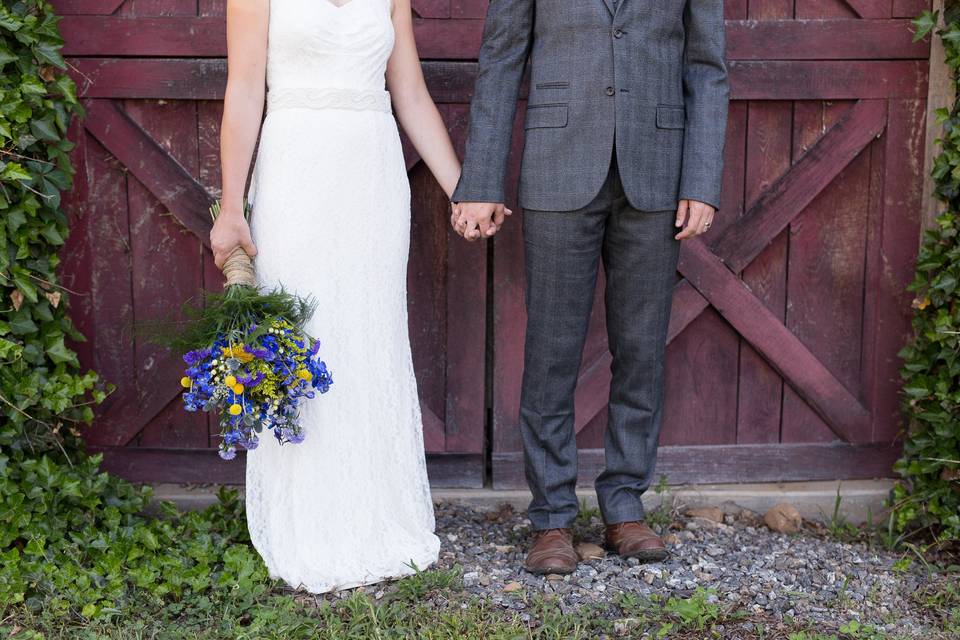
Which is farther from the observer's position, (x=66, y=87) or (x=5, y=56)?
(x=66, y=87)

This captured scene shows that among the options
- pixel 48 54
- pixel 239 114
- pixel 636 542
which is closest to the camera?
pixel 239 114

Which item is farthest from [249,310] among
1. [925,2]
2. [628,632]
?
[925,2]

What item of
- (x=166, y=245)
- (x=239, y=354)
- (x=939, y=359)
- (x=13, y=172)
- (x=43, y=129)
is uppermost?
(x=43, y=129)

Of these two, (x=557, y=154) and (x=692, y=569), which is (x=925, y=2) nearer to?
(x=557, y=154)

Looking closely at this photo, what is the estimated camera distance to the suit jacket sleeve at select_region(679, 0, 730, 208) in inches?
107

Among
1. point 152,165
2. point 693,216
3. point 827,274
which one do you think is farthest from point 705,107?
point 152,165

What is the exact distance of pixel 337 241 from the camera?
8.90 feet

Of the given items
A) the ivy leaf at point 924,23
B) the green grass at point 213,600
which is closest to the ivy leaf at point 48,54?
the green grass at point 213,600

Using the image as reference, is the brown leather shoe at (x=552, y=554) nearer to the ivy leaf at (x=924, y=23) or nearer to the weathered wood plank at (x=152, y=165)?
the weathered wood plank at (x=152, y=165)

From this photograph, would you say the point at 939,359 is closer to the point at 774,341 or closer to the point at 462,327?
the point at 774,341

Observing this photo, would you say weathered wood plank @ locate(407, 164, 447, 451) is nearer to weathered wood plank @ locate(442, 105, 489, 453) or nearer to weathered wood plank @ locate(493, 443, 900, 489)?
weathered wood plank @ locate(442, 105, 489, 453)

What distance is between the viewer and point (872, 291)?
11.5ft

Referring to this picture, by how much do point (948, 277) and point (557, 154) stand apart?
1.44 m

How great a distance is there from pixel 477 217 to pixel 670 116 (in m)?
0.64
